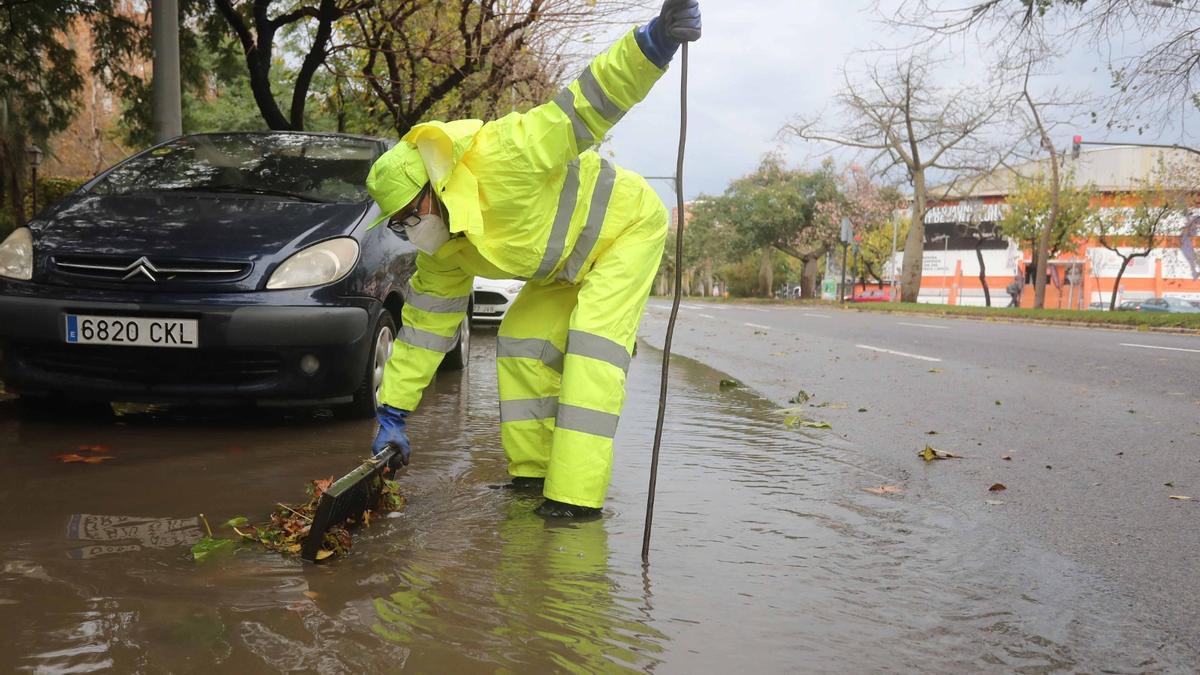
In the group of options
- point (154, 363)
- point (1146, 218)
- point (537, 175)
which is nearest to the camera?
point (537, 175)

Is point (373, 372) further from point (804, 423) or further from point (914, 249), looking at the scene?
point (914, 249)

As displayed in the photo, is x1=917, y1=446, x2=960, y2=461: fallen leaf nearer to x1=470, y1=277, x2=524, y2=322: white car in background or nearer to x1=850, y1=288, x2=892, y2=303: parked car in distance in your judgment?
x1=470, y1=277, x2=524, y2=322: white car in background

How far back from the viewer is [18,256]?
14.1ft

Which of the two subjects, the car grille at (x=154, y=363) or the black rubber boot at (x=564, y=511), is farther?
the car grille at (x=154, y=363)

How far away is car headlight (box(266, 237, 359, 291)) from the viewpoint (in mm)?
4227

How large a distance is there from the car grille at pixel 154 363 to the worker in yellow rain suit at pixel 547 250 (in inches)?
46.6

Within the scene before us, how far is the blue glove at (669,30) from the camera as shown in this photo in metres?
2.68

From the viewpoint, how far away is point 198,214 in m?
4.52

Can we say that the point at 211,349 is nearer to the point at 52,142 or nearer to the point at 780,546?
the point at 780,546

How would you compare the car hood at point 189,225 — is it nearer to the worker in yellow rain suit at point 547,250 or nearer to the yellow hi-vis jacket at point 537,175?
the worker in yellow rain suit at point 547,250

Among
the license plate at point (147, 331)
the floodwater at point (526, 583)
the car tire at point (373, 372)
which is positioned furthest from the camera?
the car tire at point (373, 372)

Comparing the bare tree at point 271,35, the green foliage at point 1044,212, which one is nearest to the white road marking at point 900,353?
the bare tree at point 271,35

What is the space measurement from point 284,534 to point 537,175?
1.23 m

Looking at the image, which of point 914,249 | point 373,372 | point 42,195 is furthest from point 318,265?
point 914,249
